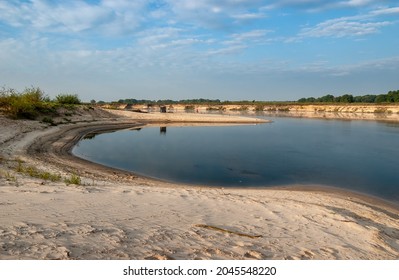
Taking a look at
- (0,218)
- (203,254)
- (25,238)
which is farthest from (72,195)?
(203,254)

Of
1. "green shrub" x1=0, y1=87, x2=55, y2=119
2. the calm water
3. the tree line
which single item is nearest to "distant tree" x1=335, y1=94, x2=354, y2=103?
the tree line

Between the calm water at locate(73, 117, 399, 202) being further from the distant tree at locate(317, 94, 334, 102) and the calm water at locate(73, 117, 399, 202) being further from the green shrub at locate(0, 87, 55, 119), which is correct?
the distant tree at locate(317, 94, 334, 102)

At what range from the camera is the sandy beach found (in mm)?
4965

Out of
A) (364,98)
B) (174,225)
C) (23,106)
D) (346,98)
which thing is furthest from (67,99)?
(364,98)

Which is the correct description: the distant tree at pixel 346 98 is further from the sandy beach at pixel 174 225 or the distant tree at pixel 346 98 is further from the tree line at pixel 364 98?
the sandy beach at pixel 174 225

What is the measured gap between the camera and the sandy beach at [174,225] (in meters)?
4.96

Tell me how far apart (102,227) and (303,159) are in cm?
1745

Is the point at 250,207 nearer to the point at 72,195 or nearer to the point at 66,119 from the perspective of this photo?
the point at 72,195

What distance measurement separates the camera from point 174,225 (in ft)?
20.8

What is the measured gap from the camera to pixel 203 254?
5.02 meters

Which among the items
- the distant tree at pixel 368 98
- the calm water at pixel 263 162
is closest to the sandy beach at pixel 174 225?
the calm water at pixel 263 162

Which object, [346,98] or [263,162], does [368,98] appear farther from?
[263,162]

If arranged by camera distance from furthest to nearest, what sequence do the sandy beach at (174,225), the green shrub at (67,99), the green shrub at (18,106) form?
1. the green shrub at (67,99)
2. the green shrub at (18,106)
3. the sandy beach at (174,225)

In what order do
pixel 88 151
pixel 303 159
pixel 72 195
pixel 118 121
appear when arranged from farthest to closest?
pixel 118 121, pixel 88 151, pixel 303 159, pixel 72 195
